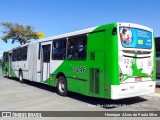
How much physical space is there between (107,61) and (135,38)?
58.7 inches

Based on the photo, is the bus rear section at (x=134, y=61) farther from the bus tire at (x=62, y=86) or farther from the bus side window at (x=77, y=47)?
the bus tire at (x=62, y=86)

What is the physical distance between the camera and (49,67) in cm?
1278

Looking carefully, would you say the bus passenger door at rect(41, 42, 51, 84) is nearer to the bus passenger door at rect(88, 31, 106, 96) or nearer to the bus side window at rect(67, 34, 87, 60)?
the bus side window at rect(67, 34, 87, 60)

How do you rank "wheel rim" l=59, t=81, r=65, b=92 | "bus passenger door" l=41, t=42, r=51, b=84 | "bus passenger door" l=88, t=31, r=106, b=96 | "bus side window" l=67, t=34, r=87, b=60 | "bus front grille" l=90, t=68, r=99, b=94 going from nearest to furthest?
"bus passenger door" l=88, t=31, r=106, b=96
"bus front grille" l=90, t=68, r=99, b=94
"bus side window" l=67, t=34, r=87, b=60
"wheel rim" l=59, t=81, r=65, b=92
"bus passenger door" l=41, t=42, r=51, b=84

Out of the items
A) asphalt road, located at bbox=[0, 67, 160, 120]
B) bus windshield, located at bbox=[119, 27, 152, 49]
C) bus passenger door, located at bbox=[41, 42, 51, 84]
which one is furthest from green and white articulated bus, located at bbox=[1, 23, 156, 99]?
bus passenger door, located at bbox=[41, 42, 51, 84]

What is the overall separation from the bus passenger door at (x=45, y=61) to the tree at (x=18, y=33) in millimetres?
33250

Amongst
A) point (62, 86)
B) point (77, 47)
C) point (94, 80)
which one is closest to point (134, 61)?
point (94, 80)

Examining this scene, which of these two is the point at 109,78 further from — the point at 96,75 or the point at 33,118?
the point at 33,118

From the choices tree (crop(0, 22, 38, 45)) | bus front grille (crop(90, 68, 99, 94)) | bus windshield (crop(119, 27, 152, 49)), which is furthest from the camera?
tree (crop(0, 22, 38, 45))

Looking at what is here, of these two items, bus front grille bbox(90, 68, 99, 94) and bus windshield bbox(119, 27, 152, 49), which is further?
bus front grille bbox(90, 68, 99, 94)

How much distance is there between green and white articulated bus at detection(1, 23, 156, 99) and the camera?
27.2 ft

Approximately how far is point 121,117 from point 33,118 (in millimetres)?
2739

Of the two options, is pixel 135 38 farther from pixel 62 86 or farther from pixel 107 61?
pixel 62 86

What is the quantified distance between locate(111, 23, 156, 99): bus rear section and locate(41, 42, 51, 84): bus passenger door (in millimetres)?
5363
